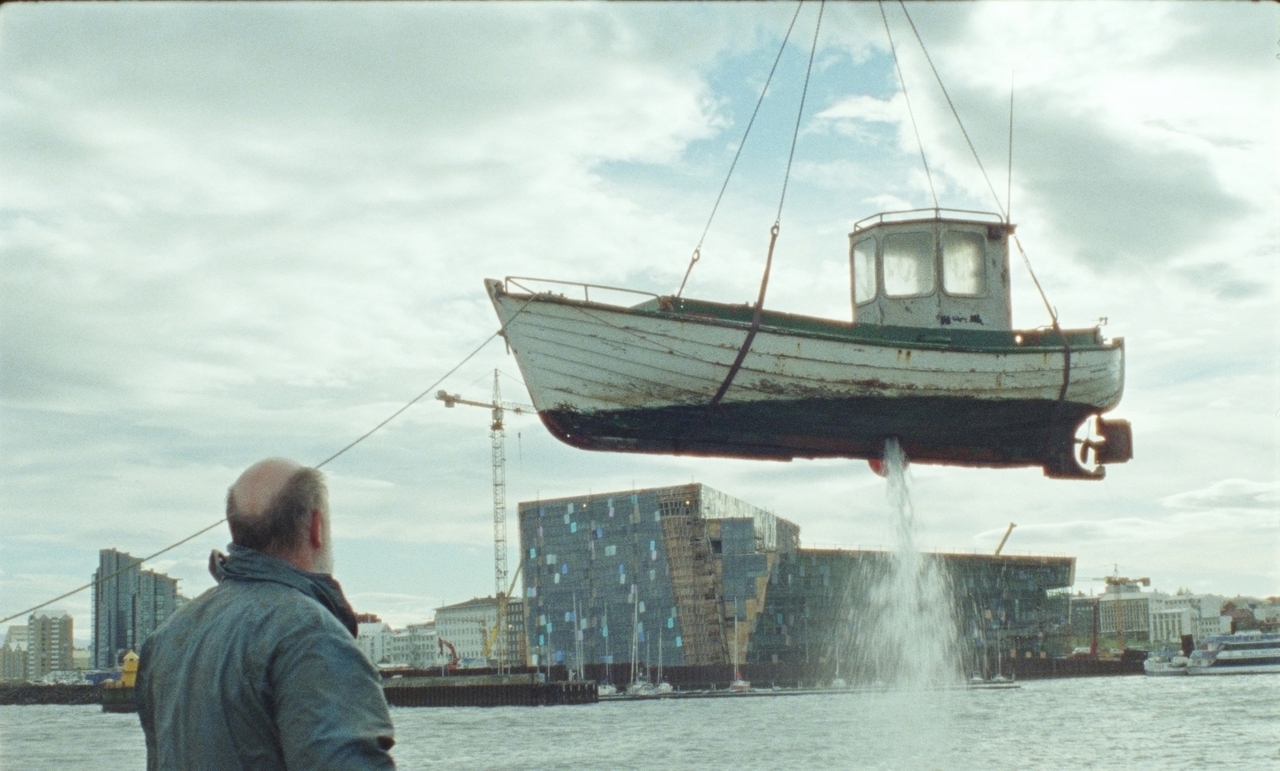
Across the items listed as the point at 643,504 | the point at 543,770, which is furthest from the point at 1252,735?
the point at 643,504

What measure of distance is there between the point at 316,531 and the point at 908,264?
12.6 meters

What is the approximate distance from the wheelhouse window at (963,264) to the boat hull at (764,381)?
1.29m

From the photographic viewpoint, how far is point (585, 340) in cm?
1210

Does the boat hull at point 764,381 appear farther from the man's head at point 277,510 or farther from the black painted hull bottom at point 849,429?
the man's head at point 277,510

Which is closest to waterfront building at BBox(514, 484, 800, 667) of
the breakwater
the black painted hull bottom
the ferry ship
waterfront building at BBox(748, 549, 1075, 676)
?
waterfront building at BBox(748, 549, 1075, 676)

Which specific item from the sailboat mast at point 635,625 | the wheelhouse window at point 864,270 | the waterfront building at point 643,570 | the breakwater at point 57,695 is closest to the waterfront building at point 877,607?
the waterfront building at point 643,570

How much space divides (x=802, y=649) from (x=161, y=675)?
134 m

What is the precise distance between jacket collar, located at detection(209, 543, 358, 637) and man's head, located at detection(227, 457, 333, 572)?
34 mm

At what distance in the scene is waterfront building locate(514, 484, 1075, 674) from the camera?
130125 millimetres

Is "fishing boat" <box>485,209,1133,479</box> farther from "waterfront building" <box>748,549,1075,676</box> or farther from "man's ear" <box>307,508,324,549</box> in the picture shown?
"waterfront building" <box>748,549,1075,676</box>

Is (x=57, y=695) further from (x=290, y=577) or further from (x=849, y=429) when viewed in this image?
(x=290, y=577)

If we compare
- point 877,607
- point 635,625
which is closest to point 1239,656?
point 877,607

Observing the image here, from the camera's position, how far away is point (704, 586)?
130m

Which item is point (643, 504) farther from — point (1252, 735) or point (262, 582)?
point (262, 582)
